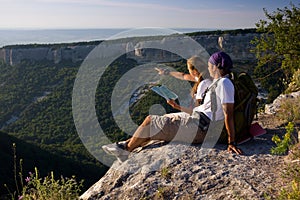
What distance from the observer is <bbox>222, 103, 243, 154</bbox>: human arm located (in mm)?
4402

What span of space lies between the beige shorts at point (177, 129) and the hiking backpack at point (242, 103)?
1.27 feet

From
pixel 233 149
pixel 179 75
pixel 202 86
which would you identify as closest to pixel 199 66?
pixel 202 86

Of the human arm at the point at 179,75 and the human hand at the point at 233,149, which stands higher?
the human arm at the point at 179,75

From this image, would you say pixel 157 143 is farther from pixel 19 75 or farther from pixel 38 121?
pixel 19 75

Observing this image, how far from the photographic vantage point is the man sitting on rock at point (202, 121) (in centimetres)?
443

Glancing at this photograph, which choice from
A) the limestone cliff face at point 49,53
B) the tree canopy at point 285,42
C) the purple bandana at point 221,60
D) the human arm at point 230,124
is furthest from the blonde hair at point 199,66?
the limestone cliff face at point 49,53

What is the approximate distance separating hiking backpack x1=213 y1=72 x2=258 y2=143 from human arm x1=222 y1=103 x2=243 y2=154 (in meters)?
0.17

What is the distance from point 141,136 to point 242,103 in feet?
5.08

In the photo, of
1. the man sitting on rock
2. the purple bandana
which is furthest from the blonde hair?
the purple bandana

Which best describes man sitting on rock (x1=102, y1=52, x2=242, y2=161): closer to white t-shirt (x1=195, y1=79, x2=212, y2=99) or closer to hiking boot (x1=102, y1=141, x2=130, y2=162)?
hiking boot (x1=102, y1=141, x2=130, y2=162)

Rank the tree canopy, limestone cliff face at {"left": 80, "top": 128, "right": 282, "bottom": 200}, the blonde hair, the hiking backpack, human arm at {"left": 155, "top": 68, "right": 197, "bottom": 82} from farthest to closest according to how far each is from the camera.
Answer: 1. the tree canopy
2. human arm at {"left": 155, "top": 68, "right": 197, "bottom": 82}
3. the blonde hair
4. the hiking backpack
5. limestone cliff face at {"left": 80, "top": 128, "right": 282, "bottom": 200}

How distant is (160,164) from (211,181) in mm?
802

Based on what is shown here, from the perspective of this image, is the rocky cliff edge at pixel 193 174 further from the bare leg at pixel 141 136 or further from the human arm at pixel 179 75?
the human arm at pixel 179 75

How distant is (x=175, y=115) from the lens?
16.6 ft
